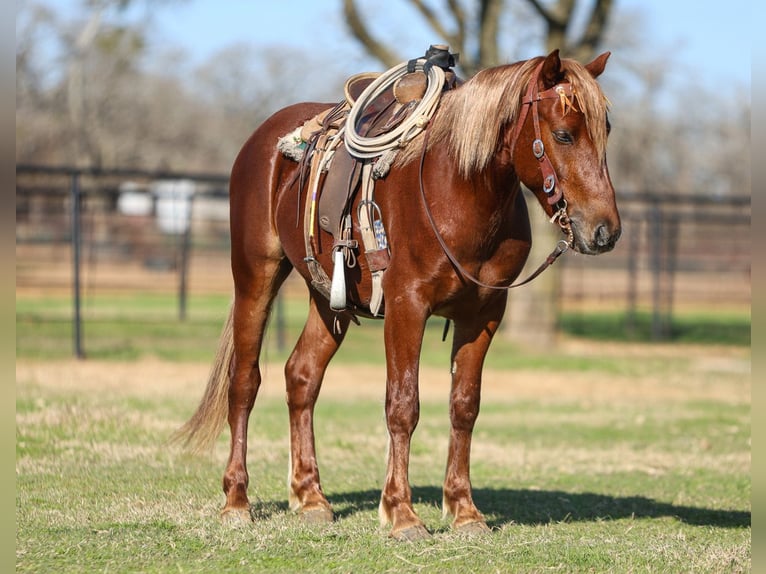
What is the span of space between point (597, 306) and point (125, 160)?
30.6m

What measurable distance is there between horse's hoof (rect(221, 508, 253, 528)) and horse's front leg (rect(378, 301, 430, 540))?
0.82 metres

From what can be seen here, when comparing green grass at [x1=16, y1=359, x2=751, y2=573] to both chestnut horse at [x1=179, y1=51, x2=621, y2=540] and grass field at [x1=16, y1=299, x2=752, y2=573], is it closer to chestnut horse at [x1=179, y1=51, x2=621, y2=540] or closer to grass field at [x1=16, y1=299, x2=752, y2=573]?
grass field at [x1=16, y1=299, x2=752, y2=573]

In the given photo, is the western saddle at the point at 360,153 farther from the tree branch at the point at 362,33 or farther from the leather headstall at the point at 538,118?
the tree branch at the point at 362,33

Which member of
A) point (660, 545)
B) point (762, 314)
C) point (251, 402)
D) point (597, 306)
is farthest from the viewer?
point (597, 306)

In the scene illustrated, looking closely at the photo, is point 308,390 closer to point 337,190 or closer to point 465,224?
point 337,190

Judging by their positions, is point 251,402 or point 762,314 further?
point 251,402

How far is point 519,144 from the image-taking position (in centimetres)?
520

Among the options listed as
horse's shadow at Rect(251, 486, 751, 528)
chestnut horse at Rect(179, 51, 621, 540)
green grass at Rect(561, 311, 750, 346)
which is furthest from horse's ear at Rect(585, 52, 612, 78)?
A: green grass at Rect(561, 311, 750, 346)

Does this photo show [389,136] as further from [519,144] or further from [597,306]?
[597,306]

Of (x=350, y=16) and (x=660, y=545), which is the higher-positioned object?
(x=350, y=16)

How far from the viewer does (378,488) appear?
7.34 meters

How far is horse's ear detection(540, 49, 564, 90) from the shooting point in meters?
5.05

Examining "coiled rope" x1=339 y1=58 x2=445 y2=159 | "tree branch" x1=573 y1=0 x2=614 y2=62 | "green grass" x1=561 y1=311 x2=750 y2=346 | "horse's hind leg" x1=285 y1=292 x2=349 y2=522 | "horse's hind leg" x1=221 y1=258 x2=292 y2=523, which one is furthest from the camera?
"green grass" x1=561 y1=311 x2=750 y2=346

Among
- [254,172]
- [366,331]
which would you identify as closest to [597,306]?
[366,331]
